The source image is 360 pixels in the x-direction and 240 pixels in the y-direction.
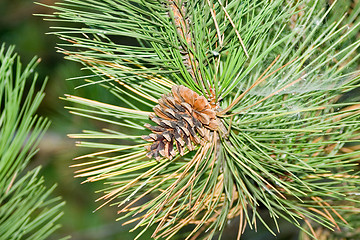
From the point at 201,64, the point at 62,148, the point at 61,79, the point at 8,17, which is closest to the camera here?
the point at 201,64

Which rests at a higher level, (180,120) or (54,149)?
(54,149)

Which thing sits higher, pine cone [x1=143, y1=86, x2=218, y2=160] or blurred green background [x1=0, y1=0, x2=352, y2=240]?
blurred green background [x1=0, y1=0, x2=352, y2=240]

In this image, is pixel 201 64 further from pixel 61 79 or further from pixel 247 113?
pixel 61 79

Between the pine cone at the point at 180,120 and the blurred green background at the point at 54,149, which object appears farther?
the blurred green background at the point at 54,149

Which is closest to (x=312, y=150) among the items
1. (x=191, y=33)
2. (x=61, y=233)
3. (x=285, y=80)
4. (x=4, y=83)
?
(x=285, y=80)

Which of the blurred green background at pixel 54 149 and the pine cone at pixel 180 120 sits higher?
the blurred green background at pixel 54 149

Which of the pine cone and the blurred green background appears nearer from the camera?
the pine cone

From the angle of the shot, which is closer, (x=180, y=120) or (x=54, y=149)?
(x=180, y=120)

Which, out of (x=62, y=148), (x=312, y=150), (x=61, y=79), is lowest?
(x=312, y=150)
